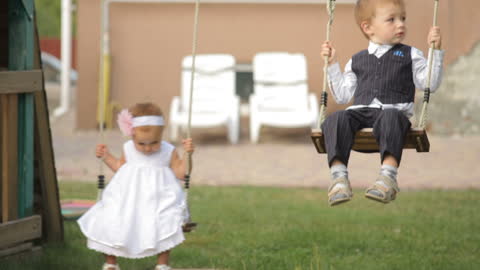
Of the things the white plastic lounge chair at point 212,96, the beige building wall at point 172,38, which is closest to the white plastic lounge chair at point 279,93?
the white plastic lounge chair at point 212,96

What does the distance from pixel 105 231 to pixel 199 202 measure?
3.59m

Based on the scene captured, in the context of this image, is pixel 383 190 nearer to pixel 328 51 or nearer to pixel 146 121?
pixel 328 51

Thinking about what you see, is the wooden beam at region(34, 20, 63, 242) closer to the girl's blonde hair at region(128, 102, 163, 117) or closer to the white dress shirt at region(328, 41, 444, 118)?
the girl's blonde hair at region(128, 102, 163, 117)

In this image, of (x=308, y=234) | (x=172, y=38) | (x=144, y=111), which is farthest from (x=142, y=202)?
(x=172, y=38)

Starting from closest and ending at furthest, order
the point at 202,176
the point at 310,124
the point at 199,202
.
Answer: the point at 199,202 → the point at 202,176 → the point at 310,124

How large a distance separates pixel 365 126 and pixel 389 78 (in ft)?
0.85

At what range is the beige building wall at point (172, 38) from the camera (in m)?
14.1

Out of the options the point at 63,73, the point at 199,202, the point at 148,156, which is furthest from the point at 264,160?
the point at 148,156

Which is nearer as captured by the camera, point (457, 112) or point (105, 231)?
point (105, 231)

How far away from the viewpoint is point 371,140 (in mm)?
4402

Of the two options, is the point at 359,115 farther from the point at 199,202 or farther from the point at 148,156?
the point at 199,202

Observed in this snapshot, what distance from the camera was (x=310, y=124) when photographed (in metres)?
12.4

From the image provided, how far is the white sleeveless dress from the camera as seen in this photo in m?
4.53

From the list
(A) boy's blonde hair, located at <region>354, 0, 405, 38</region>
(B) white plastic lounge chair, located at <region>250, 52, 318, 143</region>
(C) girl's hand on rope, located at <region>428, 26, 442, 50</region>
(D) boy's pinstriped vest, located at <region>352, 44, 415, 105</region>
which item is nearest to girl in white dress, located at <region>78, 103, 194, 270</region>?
(D) boy's pinstriped vest, located at <region>352, 44, 415, 105</region>
